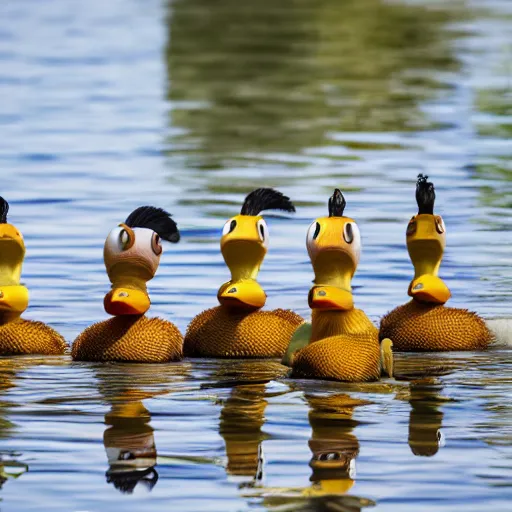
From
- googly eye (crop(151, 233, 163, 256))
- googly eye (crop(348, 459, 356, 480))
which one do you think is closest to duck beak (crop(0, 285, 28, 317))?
googly eye (crop(151, 233, 163, 256))

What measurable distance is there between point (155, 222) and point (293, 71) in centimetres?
2212

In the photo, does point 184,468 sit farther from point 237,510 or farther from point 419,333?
point 419,333

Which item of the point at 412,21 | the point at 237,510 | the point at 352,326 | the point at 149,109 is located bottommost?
the point at 237,510

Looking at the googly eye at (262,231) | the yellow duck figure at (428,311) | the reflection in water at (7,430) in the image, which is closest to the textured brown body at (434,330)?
the yellow duck figure at (428,311)

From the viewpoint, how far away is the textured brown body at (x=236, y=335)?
10602 mm

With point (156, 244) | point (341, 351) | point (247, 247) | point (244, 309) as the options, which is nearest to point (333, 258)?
point (341, 351)

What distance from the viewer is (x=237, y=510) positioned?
7336 millimetres

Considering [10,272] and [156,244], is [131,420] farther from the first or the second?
[10,272]

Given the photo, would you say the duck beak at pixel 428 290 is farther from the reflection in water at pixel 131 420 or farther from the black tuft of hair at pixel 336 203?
the reflection in water at pixel 131 420

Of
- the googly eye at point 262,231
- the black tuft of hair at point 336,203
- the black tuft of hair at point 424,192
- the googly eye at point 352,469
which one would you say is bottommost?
the googly eye at point 352,469

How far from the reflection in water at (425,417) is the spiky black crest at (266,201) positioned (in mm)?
1390

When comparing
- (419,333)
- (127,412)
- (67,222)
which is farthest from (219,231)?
(127,412)

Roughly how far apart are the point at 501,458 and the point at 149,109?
1948 centimetres

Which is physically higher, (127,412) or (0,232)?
(0,232)
